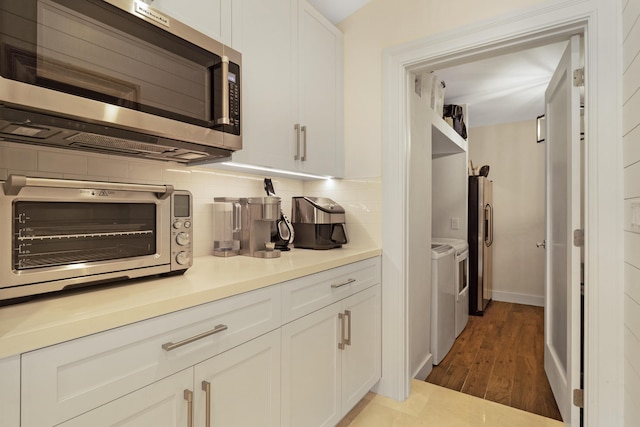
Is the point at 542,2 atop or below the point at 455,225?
atop

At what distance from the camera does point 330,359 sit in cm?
158

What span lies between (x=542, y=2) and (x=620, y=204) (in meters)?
1.01

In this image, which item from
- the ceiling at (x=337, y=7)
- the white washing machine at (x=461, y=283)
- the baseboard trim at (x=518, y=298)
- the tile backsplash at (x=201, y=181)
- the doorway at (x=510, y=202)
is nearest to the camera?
the tile backsplash at (x=201, y=181)

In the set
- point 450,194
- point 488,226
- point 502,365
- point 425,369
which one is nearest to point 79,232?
point 425,369

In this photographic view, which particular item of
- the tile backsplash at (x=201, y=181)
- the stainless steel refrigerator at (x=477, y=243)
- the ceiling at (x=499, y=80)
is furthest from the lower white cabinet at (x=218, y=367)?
the stainless steel refrigerator at (x=477, y=243)

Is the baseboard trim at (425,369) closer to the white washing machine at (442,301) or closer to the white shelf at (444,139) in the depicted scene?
the white washing machine at (442,301)

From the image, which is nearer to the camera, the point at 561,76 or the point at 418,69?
the point at 561,76

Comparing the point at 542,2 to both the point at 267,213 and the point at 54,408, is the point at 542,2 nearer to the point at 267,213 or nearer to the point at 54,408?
the point at 267,213

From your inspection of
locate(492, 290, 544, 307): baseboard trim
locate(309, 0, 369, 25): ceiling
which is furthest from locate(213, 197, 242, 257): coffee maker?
locate(492, 290, 544, 307): baseboard trim

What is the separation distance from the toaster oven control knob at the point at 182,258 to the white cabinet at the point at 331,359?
454 millimetres

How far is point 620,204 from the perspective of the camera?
1.44 meters

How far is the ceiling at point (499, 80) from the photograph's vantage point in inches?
89.9

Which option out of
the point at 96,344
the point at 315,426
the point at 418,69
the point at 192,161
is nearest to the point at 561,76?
the point at 418,69

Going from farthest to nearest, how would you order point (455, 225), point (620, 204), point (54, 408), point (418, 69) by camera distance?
point (455, 225) < point (418, 69) < point (620, 204) < point (54, 408)
